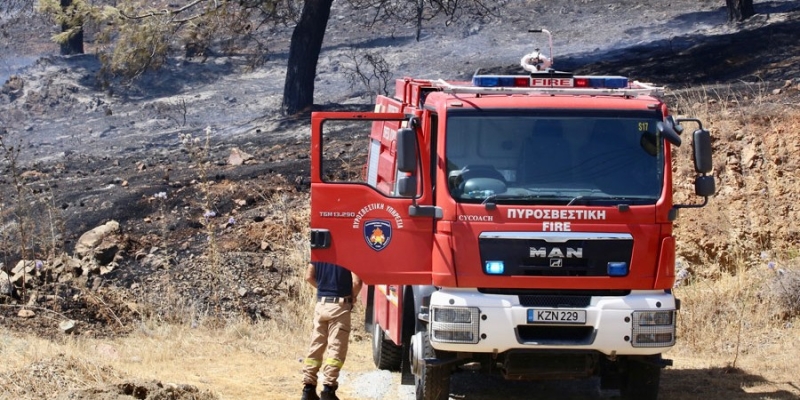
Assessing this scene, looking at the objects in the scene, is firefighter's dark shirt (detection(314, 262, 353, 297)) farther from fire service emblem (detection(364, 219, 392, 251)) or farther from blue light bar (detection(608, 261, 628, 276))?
blue light bar (detection(608, 261, 628, 276))

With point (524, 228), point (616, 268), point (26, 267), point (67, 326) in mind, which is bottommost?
point (67, 326)

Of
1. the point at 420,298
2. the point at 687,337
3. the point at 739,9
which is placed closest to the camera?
the point at 420,298

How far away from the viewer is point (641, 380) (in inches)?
351

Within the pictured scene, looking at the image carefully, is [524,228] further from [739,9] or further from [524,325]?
[739,9]

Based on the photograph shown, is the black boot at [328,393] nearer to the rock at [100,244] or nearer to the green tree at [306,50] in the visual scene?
the rock at [100,244]

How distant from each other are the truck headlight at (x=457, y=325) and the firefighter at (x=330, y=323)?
0.85 metres

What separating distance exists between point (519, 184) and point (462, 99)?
2.41 ft

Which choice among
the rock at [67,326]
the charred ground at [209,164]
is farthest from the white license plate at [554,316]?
the rock at [67,326]

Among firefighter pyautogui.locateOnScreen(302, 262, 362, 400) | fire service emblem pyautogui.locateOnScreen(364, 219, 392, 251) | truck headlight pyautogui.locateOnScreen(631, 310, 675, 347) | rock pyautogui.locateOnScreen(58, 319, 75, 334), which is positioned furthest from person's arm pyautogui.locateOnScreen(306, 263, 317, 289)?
rock pyautogui.locateOnScreen(58, 319, 75, 334)

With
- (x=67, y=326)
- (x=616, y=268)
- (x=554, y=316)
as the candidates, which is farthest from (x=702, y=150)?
(x=67, y=326)

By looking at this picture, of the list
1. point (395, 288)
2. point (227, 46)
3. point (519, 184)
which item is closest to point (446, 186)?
point (519, 184)

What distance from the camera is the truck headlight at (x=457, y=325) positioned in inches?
320

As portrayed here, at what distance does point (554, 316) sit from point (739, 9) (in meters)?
20.8

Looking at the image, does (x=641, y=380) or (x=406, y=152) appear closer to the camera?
(x=406, y=152)
